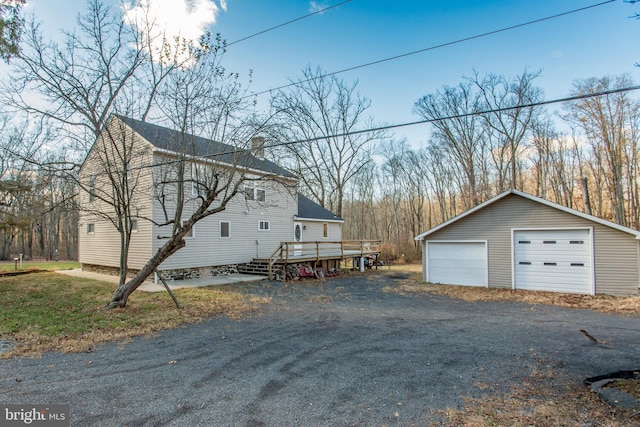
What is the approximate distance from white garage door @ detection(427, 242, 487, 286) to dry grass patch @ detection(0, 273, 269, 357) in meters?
7.68

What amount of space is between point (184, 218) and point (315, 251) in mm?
7866

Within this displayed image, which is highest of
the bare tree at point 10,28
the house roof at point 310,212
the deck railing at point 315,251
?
the bare tree at point 10,28

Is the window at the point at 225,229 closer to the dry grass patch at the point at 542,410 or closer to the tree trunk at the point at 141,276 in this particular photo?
the tree trunk at the point at 141,276

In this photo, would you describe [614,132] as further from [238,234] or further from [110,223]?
[110,223]

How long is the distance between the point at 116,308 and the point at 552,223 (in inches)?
538

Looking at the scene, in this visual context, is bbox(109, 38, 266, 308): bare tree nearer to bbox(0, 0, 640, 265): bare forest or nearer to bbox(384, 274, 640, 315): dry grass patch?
bbox(0, 0, 640, 265): bare forest

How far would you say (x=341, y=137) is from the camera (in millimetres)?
28047

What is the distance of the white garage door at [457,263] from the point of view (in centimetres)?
1319

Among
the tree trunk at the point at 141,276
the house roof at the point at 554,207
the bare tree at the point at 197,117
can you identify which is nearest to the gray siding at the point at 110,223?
the bare tree at the point at 197,117

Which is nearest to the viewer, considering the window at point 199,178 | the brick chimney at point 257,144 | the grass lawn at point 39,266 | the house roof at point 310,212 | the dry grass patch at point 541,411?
the dry grass patch at point 541,411

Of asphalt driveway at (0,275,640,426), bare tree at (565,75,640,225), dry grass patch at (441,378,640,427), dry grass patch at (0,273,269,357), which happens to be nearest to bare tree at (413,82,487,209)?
bare tree at (565,75,640,225)

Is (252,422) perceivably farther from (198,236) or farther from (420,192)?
(420,192)

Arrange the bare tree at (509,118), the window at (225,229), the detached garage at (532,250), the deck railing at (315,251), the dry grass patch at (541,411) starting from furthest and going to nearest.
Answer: the bare tree at (509,118) < the deck railing at (315,251) < the window at (225,229) < the detached garage at (532,250) < the dry grass patch at (541,411)

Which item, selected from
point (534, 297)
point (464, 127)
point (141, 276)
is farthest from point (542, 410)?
point (464, 127)
